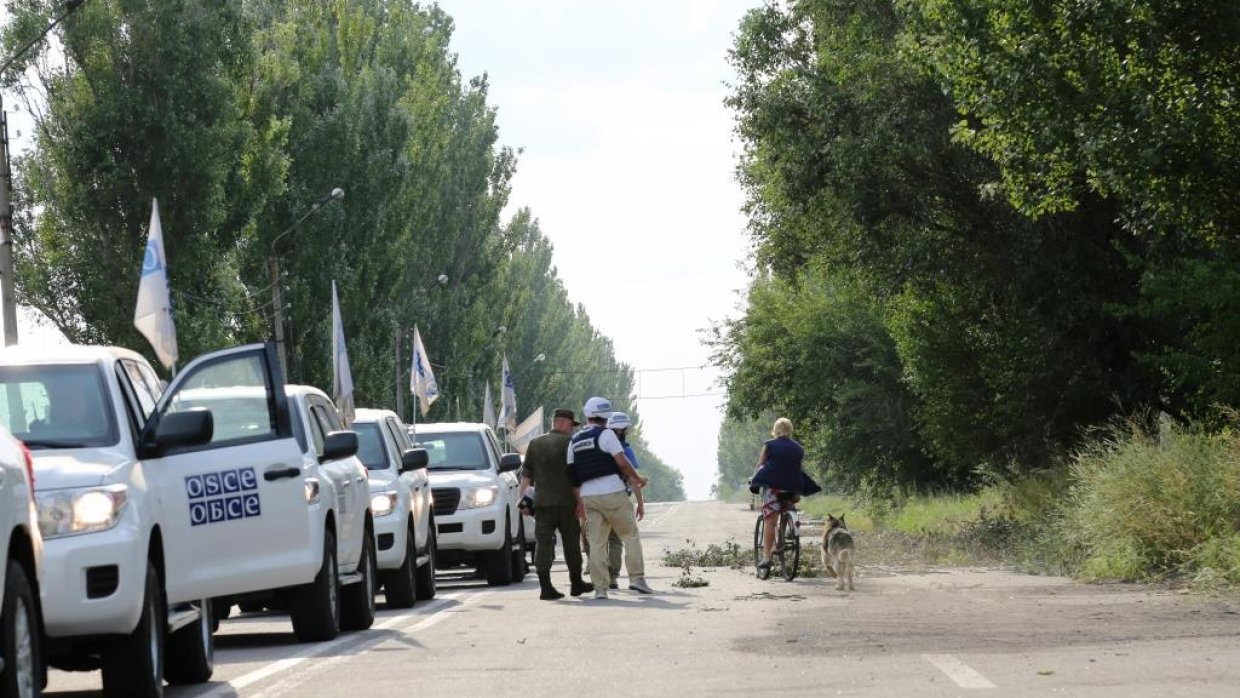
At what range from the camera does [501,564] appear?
2464 centimetres

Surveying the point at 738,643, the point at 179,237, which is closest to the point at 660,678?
the point at 738,643

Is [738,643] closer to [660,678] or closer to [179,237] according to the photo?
[660,678]

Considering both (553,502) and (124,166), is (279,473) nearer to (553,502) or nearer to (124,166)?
(553,502)

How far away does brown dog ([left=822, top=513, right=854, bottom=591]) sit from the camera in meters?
20.5

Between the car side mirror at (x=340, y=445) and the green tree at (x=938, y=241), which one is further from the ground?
the green tree at (x=938, y=241)

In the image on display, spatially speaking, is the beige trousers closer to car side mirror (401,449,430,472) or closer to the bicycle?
car side mirror (401,449,430,472)

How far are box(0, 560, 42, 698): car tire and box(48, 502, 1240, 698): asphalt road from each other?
2.69 m

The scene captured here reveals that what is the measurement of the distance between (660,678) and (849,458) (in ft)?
131

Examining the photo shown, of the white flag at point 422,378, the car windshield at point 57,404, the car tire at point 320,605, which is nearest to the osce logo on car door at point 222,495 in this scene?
the car windshield at point 57,404

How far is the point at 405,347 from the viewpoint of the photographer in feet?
203

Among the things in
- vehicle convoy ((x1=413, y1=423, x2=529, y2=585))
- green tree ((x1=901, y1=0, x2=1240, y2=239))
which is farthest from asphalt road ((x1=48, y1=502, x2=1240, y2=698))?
green tree ((x1=901, y1=0, x2=1240, y2=239))

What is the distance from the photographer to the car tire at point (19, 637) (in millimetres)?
7914

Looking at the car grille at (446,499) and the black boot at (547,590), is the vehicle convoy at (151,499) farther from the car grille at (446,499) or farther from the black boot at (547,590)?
the car grille at (446,499)

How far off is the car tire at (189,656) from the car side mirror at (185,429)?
184cm
